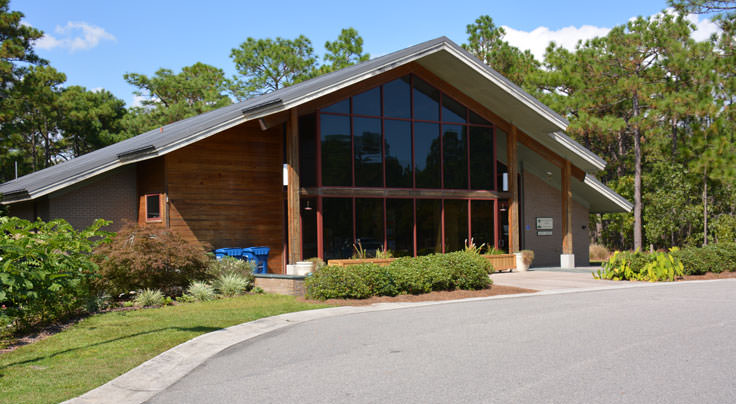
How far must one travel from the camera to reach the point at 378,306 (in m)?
14.0

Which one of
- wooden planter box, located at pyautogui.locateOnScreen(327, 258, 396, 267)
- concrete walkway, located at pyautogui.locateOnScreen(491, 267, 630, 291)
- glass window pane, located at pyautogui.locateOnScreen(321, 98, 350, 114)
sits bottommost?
concrete walkway, located at pyautogui.locateOnScreen(491, 267, 630, 291)

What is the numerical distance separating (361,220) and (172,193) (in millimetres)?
5971

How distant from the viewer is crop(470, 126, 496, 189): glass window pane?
23656 millimetres

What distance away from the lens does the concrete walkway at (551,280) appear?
1790 cm

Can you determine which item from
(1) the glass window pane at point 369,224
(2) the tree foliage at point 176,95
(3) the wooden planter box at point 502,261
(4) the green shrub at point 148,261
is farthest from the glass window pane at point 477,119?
(2) the tree foliage at point 176,95

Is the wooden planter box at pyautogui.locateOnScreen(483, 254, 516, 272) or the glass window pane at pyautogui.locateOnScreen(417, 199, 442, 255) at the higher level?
the glass window pane at pyautogui.locateOnScreen(417, 199, 442, 255)

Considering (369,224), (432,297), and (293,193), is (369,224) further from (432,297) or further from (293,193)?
(432,297)

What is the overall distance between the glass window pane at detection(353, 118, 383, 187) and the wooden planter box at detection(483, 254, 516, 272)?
16.6 ft

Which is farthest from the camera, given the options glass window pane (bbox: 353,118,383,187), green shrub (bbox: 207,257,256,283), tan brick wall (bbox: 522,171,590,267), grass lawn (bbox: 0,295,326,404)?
tan brick wall (bbox: 522,171,590,267)

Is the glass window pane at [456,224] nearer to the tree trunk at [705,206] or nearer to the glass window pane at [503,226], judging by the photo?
the glass window pane at [503,226]

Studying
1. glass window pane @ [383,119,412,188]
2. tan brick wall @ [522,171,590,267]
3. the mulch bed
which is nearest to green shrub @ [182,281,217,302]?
the mulch bed

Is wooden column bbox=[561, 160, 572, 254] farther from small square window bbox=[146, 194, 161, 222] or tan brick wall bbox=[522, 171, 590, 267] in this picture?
small square window bbox=[146, 194, 161, 222]

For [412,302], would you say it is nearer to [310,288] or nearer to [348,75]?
[310,288]

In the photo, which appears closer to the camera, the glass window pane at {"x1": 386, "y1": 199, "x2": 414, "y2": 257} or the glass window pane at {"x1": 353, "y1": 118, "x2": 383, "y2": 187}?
the glass window pane at {"x1": 353, "y1": 118, "x2": 383, "y2": 187}
